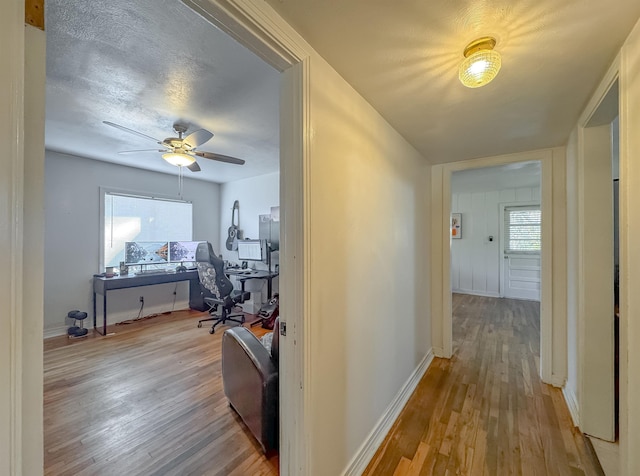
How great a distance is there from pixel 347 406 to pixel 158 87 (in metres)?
2.41

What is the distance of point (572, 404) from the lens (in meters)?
2.02

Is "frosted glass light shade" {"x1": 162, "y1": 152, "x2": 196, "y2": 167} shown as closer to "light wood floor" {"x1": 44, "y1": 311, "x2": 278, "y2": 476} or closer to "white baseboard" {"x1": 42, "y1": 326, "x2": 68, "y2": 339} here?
"light wood floor" {"x1": 44, "y1": 311, "x2": 278, "y2": 476}

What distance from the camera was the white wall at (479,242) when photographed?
18.7 ft

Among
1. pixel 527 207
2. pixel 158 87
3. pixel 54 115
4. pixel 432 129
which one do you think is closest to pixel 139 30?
pixel 158 87

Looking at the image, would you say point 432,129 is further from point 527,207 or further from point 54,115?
point 527,207

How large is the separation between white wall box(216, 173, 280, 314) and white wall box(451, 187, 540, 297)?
4.29m

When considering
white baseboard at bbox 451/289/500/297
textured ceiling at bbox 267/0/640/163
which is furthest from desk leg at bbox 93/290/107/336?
white baseboard at bbox 451/289/500/297

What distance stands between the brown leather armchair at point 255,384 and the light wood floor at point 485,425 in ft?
2.09

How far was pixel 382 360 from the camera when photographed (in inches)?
71.9

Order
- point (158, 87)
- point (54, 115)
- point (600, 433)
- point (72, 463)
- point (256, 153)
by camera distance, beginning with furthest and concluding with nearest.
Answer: point (256, 153) < point (54, 115) < point (158, 87) < point (600, 433) < point (72, 463)

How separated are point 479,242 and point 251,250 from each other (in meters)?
4.95

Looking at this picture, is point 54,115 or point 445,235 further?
point 445,235

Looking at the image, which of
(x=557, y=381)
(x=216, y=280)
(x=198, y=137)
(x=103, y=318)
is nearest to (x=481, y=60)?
(x=198, y=137)

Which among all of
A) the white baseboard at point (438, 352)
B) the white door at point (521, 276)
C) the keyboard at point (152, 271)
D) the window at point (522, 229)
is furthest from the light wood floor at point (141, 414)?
the window at point (522, 229)
